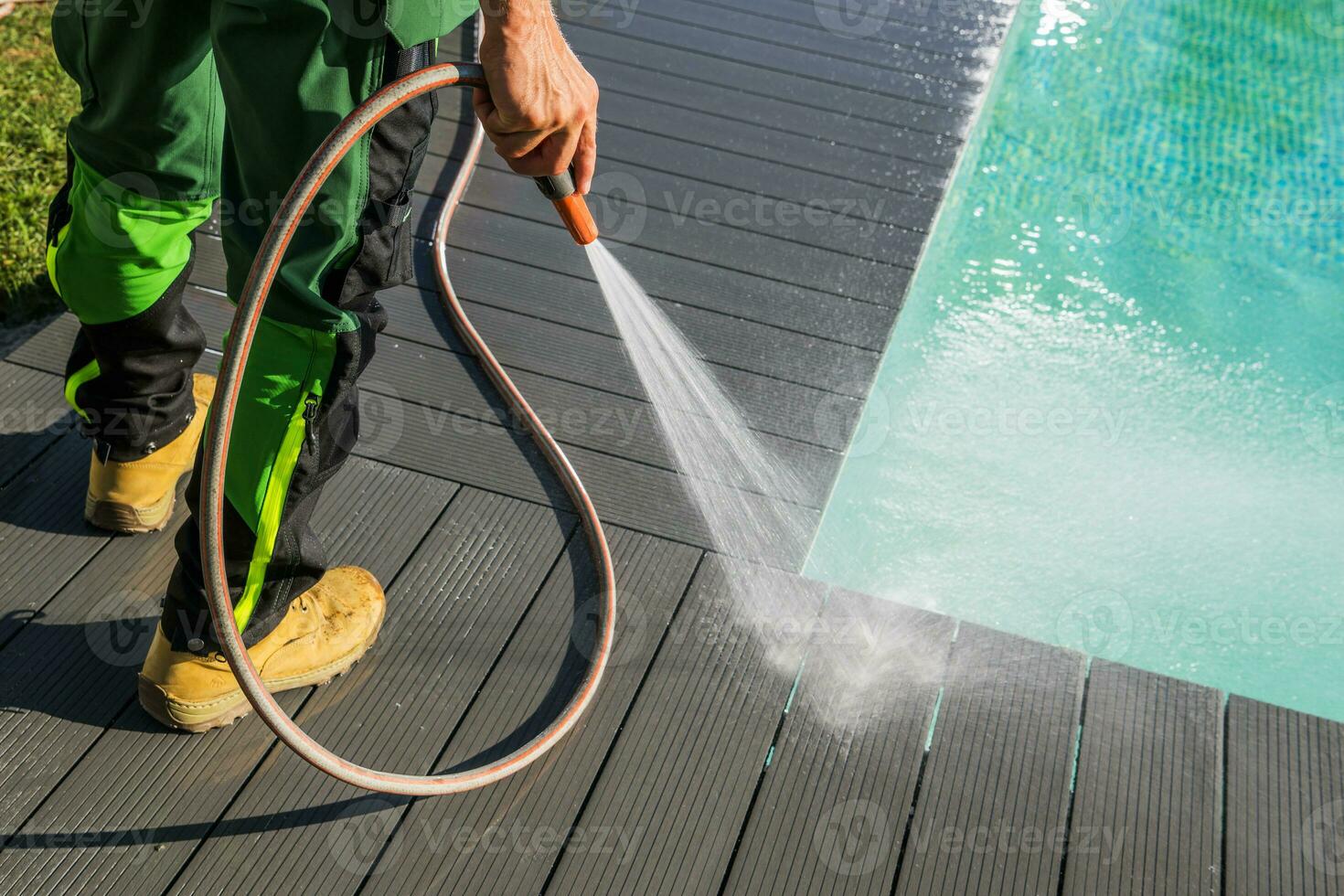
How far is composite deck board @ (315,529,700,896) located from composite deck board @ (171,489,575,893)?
3cm

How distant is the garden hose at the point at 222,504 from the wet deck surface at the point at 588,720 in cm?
4

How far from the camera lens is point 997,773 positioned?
1.73 metres

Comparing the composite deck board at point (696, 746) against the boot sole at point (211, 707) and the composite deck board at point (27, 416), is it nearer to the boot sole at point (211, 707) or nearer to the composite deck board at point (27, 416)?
the boot sole at point (211, 707)

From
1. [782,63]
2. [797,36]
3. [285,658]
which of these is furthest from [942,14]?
[285,658]

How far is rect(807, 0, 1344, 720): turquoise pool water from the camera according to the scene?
93.6 inches

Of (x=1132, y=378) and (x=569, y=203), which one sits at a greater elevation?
(x=569, y=203)

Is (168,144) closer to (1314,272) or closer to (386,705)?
(386,705)

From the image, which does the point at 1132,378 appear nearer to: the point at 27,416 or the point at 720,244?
the point at 720,244

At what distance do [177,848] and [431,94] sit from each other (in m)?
1.06

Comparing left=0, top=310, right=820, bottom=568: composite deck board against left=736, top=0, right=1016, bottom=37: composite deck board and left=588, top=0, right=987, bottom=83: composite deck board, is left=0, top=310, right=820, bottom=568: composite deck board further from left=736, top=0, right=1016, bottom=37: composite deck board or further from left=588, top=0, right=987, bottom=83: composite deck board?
left=736, top=0, right=1016, bottom=37: composite deck board

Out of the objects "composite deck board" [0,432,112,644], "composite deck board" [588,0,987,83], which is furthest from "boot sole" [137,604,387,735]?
"composite deck board" [588,0,987,83]

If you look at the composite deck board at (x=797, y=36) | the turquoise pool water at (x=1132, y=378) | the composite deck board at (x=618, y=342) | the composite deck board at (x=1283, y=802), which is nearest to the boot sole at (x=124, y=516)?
the composite deck board at (x=618, y=342)

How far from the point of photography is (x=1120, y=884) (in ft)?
5.28

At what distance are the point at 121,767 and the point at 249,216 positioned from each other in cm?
82
